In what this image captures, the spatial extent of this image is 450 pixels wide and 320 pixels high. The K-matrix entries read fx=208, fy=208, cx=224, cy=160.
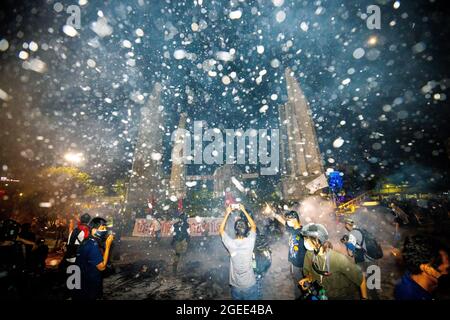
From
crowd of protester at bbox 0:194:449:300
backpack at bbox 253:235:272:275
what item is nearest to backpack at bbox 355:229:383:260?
crowd of protester at bbox 0:194:449:300

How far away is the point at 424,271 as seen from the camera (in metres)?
2.32

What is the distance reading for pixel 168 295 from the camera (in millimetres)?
5824

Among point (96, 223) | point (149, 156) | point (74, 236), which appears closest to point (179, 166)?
point (149, 156)

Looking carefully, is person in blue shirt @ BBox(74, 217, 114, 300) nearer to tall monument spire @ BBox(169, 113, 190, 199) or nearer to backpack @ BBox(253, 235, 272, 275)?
backpack @ BBox(253, 235, 272, 275)

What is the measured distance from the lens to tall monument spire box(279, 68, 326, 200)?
66.1 ft

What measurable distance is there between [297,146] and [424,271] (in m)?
20.5

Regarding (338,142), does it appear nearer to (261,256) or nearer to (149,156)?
(149,156)

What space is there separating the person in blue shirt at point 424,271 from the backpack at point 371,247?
2.74 m

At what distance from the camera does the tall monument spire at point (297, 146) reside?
66.1ft

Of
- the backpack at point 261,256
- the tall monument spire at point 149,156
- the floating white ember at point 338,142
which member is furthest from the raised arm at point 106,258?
the floating white ember at point 338,142

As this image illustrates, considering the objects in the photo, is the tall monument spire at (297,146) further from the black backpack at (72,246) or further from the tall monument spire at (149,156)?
the black backpack at (72,246)
